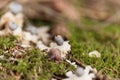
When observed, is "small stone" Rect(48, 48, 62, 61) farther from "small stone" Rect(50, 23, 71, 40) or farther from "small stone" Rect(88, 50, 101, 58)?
"small stone" Rect(50, 23, 71, 40)

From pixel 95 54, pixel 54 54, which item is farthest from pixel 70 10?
pixel 54 54

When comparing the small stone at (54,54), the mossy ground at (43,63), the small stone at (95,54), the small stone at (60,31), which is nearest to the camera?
the mossy ground at (43,63)

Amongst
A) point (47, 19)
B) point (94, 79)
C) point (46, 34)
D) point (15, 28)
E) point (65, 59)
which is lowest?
point (94, 79)

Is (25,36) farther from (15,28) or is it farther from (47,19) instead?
(47,19)

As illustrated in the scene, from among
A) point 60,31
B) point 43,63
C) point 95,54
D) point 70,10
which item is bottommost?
point 43,63

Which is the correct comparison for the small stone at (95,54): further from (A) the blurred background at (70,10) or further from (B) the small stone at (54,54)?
→ (A) the blurred background at (70,10)

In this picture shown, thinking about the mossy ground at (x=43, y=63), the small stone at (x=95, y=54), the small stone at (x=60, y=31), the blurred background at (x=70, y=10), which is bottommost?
the mossy ground at (x=43, y=63)

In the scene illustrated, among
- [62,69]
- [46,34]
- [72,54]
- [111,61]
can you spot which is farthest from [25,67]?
[46,34]

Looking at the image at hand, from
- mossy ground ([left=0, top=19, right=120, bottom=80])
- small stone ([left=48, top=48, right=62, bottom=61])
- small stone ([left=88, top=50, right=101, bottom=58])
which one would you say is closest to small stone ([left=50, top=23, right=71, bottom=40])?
mossy ground ([left=0, top=19, right=120, bottom=80])

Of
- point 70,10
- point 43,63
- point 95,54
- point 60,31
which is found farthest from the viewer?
point 70,10

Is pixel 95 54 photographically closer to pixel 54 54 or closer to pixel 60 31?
pixel 54 54

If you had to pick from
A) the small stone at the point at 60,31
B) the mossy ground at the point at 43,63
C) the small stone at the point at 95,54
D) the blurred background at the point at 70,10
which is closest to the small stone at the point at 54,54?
the mossy ground at the point at 43,63
